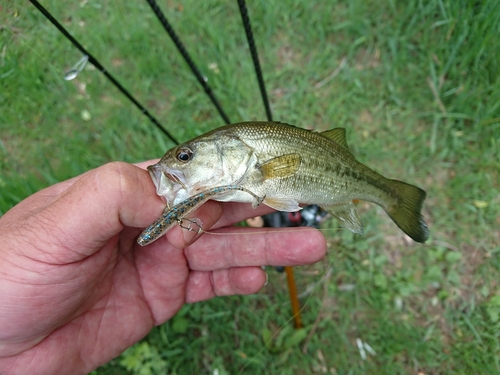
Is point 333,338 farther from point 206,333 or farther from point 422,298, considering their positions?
point 206,333

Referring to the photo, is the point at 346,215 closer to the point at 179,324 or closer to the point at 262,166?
the point at 262,166

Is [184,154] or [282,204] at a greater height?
[184,154]

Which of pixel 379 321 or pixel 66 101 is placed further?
pixel 66 101

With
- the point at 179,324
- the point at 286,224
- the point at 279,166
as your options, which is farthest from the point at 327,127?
the point at 179,324

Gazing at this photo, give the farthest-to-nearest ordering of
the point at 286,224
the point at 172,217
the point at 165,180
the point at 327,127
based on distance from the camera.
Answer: the point at 327,127
the point at 286,224
the point at 165,180
the point at 172,217

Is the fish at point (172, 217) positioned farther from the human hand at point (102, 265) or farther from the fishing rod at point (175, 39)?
the fishing rod at point (175, 39)

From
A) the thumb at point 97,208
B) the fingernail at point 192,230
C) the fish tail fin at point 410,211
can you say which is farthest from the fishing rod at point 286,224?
the thumb at point 97,208

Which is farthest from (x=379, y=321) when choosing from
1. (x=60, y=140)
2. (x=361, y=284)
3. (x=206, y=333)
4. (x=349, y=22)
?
(x=60, y=140)

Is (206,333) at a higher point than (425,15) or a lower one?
lower
